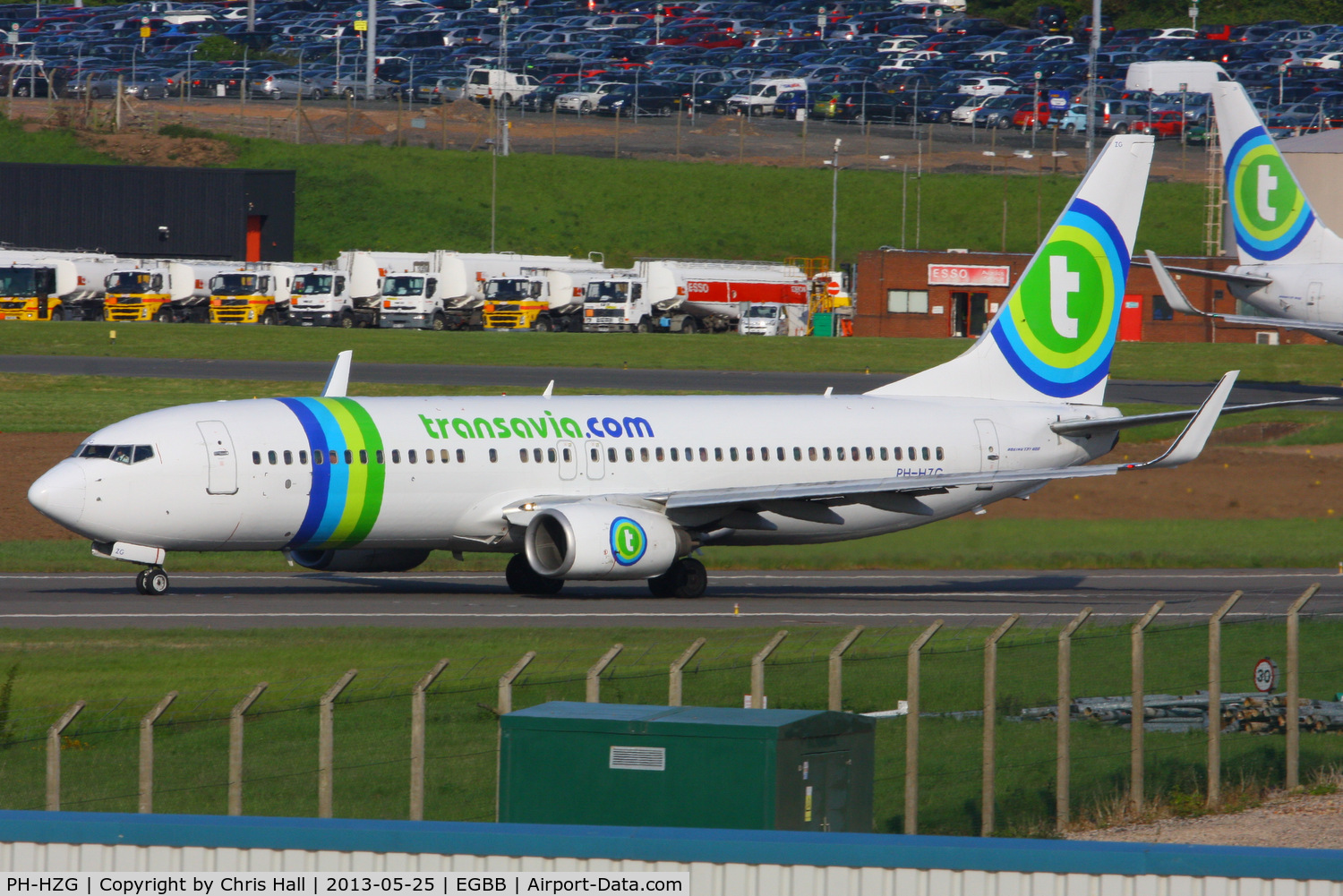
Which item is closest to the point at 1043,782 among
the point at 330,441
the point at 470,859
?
the point at 470,859

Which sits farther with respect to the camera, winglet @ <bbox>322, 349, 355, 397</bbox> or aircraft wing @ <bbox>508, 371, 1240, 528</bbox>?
winglet @ <bbox>322, 349, 355, 397</bbox>

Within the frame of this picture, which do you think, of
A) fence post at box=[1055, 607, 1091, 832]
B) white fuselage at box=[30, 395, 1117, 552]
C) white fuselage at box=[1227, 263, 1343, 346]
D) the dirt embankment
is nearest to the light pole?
white fuselage at box=[1227, 263, 1343, 346]

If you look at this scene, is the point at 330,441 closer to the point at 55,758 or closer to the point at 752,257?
the point at 55,758

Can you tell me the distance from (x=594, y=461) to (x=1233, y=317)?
30.2 m

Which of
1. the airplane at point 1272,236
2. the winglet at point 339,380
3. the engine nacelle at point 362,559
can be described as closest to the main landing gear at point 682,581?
the engine nacelle at point 362,559

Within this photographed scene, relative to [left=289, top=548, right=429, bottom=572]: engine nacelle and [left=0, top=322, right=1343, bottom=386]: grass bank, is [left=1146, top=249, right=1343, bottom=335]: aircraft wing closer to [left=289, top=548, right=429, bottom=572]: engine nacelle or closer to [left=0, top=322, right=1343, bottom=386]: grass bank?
[left=0, top=322, right=1343, bottom=386]: grass bank

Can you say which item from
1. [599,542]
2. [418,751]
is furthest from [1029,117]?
[418,751]

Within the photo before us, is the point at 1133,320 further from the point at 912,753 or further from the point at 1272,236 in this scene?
the point at 912,753

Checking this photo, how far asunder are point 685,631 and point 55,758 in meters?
16.2

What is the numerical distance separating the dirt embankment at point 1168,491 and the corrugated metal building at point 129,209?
6032 centimetres

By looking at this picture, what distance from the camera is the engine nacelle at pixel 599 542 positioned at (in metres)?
32.1

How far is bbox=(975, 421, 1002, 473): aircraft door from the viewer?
37875 mm

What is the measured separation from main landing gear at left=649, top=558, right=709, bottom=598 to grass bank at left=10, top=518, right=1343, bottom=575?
2397 mm

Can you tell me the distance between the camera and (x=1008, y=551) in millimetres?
36656
